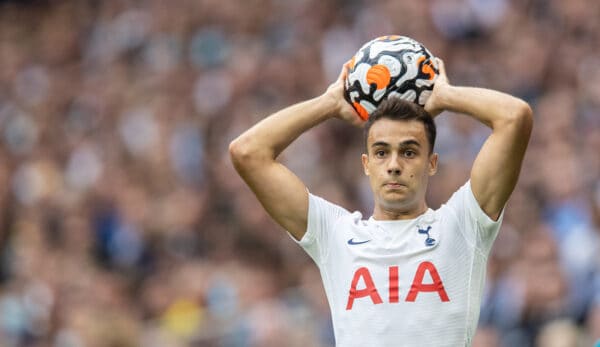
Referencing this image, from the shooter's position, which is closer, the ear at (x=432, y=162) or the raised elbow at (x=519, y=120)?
the raised elbow at (x=519, y=120)

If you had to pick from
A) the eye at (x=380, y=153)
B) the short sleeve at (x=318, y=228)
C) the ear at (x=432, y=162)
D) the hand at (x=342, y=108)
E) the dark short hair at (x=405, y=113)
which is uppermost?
the hand at (x=342, y=108)

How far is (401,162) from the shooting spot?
237 inches

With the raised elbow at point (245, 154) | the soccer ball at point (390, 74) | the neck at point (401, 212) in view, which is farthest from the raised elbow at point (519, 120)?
the raised elbow at point (245, 154)

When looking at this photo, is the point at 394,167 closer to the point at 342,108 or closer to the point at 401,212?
the point at 401,212

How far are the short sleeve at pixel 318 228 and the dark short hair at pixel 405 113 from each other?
19.2 inches

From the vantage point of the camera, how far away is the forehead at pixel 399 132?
6035 millimetres

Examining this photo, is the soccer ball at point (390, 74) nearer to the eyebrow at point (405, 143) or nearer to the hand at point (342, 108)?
the hand at point (342, 108)

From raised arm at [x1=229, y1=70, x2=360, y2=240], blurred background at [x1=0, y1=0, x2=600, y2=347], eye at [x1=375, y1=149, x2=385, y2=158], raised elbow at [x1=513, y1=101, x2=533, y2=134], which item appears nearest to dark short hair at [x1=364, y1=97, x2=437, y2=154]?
eye at [x1=375, y1=149, x2=385, y2=158]

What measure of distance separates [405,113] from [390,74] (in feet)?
0.78

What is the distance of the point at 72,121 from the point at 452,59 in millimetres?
5508

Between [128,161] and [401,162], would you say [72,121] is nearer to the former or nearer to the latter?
[128,161]

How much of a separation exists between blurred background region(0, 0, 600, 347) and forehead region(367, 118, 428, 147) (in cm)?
309

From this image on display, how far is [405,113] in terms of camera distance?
239 inches

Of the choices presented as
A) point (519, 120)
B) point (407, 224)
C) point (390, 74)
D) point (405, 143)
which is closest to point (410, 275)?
point (407, 224)
